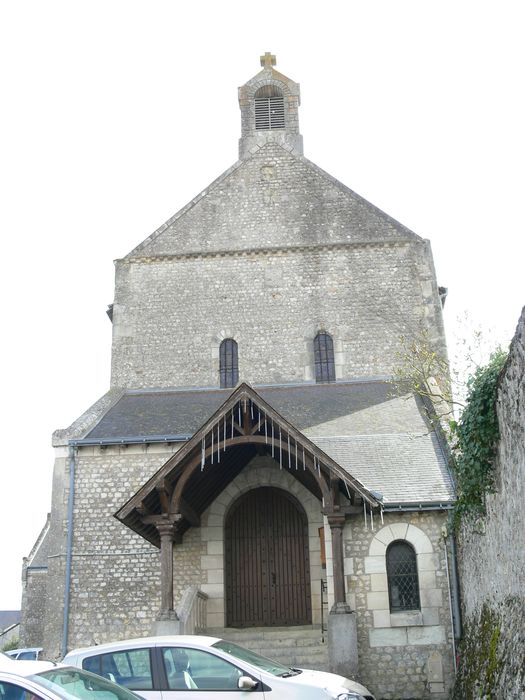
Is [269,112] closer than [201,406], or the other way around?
[201,406]

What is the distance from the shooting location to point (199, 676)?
25.0 feet

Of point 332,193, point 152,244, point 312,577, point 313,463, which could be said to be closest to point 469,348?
point 313,463

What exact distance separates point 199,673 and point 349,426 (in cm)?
820

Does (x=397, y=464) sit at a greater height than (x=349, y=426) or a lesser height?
lesser

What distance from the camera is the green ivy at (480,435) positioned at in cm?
888

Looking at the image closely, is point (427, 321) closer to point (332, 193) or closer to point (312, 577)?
point (332, 193)

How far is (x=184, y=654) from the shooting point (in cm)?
777

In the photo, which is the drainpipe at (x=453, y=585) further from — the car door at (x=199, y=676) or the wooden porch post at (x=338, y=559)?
the car door at (x=199, y=676)

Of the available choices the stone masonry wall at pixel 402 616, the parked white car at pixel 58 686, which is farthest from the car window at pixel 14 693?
the stone masonry wall at pixel 402 616

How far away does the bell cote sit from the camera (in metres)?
21.9

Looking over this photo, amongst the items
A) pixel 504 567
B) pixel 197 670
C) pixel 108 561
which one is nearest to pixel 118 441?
pixel 108 561

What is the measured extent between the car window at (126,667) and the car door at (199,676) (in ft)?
0.55

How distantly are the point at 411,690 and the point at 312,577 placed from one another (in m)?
3.05

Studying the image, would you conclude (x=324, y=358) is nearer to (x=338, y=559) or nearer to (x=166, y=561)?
(x=338, y=559)
